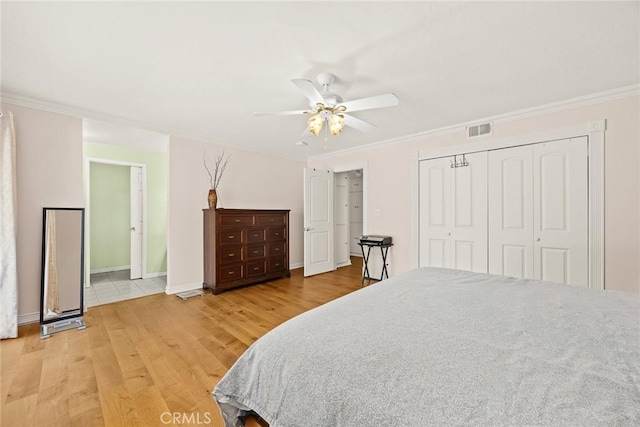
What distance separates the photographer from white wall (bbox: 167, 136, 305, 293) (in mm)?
3854

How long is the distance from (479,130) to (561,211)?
133cm

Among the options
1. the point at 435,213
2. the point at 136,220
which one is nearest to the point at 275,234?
the point at 136,220

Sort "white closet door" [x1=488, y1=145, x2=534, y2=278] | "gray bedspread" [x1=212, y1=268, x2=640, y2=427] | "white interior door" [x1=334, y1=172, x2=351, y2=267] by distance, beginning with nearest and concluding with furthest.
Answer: "gray bedspread" [x1=212, y1=268, x2=640, y2=427] < "white closet door" [x1=488, y1=145, x2=534, y2=278] < "white interior door" [x1=334, y1=172, x2=351, y2=267]

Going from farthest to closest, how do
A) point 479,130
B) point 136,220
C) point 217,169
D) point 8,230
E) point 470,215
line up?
point 136,220, point 217,169, point 470,215, point 479,130, point 8,230

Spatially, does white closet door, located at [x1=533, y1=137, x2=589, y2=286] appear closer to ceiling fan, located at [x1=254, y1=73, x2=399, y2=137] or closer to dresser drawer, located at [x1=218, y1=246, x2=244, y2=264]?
ceiling fan, located at [x1=254, y1=73, x2=399, y2=137]

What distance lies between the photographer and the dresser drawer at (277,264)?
4.54m

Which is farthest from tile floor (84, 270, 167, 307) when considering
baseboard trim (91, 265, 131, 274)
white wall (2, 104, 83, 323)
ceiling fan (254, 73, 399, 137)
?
ceiling fan (254, 73, 399, 137)

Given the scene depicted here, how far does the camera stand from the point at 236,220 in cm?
408

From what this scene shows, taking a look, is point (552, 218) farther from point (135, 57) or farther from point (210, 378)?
point (135, 57)

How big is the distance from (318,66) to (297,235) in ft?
12.9

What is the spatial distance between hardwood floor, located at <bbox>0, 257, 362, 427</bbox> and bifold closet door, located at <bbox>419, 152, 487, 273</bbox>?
1918 mm

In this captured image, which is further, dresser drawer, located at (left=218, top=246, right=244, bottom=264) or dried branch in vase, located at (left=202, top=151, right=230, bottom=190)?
dried branch in vase, located at (left=202, top=151, right=230, bottom=190)

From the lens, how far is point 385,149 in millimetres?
4438

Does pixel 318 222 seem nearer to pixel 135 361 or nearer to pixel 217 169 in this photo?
pixel 217 169
